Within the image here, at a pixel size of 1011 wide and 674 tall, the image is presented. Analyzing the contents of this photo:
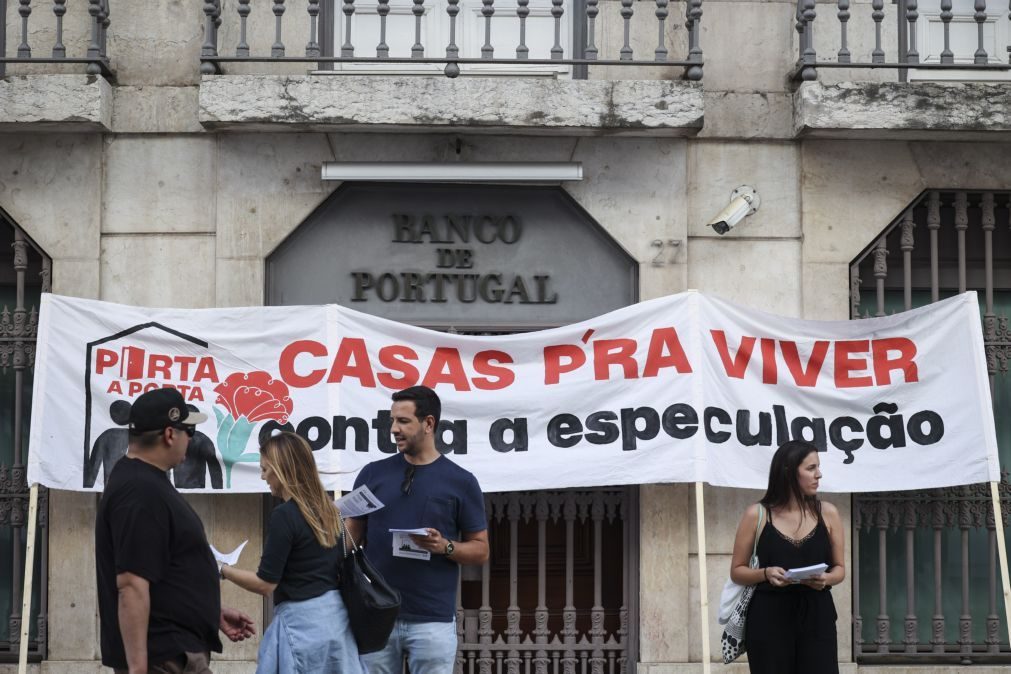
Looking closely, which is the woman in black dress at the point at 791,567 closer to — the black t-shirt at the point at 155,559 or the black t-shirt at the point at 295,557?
the black t-shirt at the point at 295,557

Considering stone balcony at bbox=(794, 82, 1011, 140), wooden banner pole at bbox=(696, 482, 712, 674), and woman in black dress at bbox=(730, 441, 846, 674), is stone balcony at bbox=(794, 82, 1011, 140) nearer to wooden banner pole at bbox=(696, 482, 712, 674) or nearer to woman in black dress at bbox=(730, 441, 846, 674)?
wooden banner pole at bbox=(696, 482, 712, 674)

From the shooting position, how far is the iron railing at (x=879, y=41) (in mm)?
9445

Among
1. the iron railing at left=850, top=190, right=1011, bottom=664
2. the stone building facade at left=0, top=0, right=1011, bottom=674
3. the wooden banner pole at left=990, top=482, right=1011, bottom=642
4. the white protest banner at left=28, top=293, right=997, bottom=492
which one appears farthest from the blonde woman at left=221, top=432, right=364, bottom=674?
the iron railing at left=850, top=190, right=1011, bottom=664

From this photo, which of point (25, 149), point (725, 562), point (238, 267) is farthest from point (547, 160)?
point (25, 149)

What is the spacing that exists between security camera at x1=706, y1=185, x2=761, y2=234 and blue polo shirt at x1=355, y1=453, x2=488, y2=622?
3515 mm

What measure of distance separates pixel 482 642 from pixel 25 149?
15.2 ft

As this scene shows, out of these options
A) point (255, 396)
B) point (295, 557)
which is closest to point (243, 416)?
point (255, 396)

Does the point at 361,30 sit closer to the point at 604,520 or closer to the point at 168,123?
the point at 168,123

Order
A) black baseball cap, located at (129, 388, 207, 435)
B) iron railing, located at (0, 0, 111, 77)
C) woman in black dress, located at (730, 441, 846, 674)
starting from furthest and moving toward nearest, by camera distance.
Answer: iron railing, located at (0, 0, 111, 77)
woman in black dress, located at (730, 441, 846, 674)
black baseball cap, located at (129, 388, 207, 435)

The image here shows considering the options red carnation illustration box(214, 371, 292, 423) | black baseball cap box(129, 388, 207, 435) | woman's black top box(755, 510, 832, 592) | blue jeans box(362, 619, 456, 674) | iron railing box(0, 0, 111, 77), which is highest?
iron railing box(0, 0, 111, 77)

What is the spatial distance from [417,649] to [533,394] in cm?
285

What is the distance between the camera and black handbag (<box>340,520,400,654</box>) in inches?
230

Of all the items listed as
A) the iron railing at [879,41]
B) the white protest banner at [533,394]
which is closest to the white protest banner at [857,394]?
the white protest banner at [533,394]

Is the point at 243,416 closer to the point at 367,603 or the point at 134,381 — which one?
the point at 134,381
